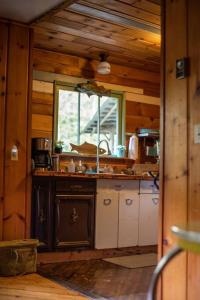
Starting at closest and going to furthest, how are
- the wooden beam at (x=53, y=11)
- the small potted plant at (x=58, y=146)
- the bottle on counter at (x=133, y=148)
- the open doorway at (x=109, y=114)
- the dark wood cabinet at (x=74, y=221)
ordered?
the wooden beam at (x=53, y=11) < the open doorway at (x=109, y=114) < the dark wood cabinet at (x=74, y=221) < the small potted plant at (x=58, y=146) < the bottle on counter at (x=133, y=148)

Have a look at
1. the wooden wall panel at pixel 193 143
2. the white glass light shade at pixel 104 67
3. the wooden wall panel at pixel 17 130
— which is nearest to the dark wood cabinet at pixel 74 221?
the wooden wall panel at pixel 17 130

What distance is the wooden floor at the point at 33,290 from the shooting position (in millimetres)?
2916

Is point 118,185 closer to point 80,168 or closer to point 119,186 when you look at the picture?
point 119,186

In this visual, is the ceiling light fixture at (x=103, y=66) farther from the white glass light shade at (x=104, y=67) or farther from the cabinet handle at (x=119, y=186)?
the cabinet handle at (x=119, y=186)

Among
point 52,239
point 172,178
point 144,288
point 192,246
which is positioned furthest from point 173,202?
point 52,239

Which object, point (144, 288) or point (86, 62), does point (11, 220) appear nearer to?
point (144, 288)

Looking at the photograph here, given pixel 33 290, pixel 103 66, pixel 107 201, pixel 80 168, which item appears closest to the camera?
pixel 33 290

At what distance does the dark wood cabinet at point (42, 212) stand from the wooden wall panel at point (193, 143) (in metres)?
2.02

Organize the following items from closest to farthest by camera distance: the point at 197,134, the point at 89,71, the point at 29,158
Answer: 1. the point at 197,134
2. the point at 29,158
3. the point at 89,71

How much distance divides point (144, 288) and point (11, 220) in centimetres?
138

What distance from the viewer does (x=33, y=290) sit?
3088 millimetres

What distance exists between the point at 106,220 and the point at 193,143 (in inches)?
89.9

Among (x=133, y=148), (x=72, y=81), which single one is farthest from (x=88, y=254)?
(x=72, y=81)

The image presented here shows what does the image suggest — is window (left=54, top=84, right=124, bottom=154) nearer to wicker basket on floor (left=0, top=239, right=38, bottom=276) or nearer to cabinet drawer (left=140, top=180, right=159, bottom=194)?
cabinet drawer (left=140, top=180, right=159, bottom=194)
